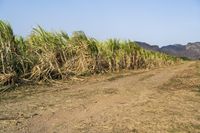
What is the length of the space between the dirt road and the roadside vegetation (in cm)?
158

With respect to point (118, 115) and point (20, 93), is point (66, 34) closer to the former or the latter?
point (20, 93)

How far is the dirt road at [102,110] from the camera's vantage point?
594 centimetres

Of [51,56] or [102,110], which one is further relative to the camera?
[51,56]

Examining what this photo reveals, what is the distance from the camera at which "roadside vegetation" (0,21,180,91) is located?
1169 centimetres

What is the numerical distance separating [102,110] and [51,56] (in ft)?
19.9

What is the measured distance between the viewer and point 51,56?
12984 millimetres

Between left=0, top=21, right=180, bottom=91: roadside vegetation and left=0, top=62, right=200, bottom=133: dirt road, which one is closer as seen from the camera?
left=0, top=62, right=200, bottom=133: dirt road

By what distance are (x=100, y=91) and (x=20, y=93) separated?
69.7 inches

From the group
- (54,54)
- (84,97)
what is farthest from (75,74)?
(84,97)

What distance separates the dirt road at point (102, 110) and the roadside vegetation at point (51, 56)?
1.58m

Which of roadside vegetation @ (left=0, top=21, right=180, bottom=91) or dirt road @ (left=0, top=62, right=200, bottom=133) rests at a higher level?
roadside vegetation @ (left=0, top=21, right=180, bottom=91)

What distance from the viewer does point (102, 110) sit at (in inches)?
283

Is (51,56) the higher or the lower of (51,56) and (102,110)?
the higher

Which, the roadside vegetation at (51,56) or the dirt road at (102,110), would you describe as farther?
the roadside vegetation at (51,56)
